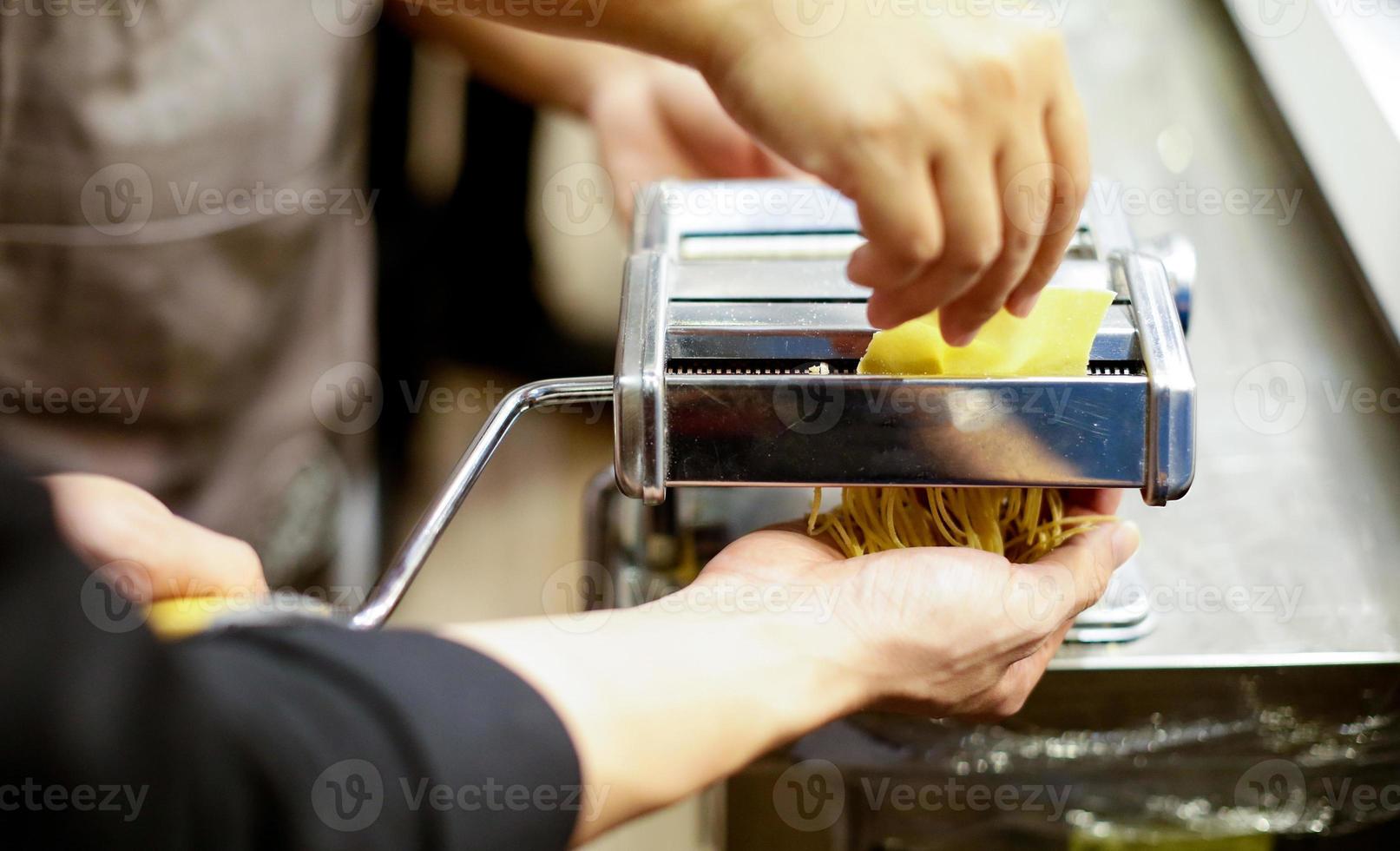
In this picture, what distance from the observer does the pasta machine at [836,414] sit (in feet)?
2.06

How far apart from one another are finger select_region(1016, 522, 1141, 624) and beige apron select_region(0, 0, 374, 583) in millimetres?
938

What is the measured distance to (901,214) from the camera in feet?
1.86

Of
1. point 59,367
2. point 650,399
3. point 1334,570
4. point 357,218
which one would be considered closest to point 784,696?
point 650,399

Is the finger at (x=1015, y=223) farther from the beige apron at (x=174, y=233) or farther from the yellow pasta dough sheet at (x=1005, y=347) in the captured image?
the beige apron at (x=174, y=233)

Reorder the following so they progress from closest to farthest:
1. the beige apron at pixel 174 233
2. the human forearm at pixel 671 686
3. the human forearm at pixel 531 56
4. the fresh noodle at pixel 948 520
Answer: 1. the human forearm at pixel 671 686
2. the fresh noodle at pixel 948 520
3. the beige apron at pixel 174 233
4. the human forearm at pixel 531 56

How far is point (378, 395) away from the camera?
1.70 m

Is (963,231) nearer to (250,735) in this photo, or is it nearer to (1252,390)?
(250,735)

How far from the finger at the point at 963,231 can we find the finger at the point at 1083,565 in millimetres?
214

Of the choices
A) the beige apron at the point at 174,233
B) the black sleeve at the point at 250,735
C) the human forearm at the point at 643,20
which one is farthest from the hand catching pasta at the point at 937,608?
the beige apron at the point at 174,233

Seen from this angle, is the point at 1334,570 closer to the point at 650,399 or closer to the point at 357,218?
the point at 650,399

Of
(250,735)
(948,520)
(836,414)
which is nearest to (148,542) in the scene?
(250,735)

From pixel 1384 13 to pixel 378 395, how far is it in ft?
5.31

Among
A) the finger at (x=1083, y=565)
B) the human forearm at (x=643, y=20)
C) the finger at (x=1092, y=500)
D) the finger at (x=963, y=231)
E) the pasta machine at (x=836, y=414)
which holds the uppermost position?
the human forearm at (x=643, y=20)

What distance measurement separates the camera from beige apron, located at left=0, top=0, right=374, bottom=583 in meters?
0.93
